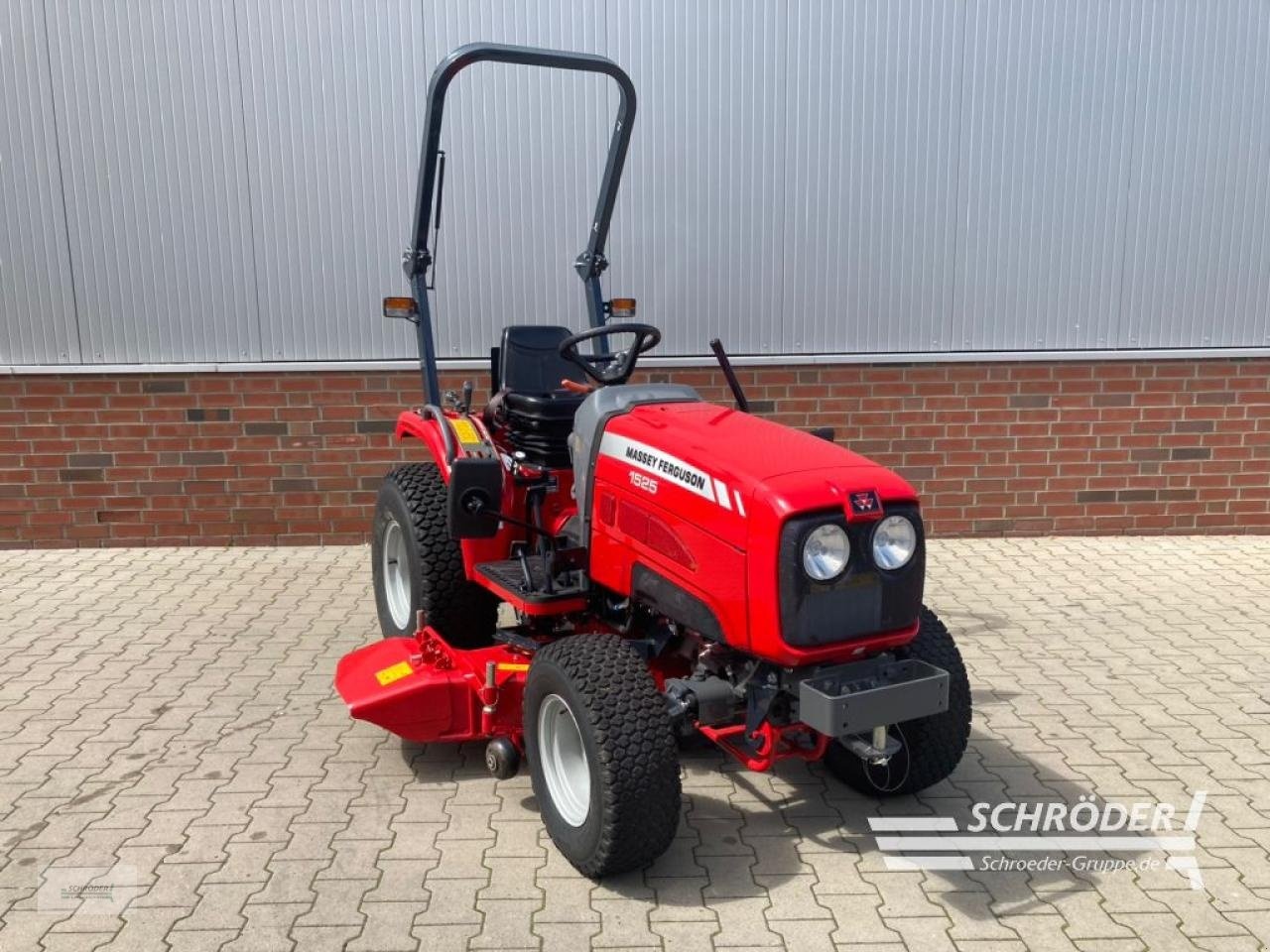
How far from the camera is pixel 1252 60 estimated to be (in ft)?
19.2

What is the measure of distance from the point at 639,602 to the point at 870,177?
3.87m

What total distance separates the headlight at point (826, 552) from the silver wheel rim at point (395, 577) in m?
2.20

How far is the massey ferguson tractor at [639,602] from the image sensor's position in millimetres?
2484

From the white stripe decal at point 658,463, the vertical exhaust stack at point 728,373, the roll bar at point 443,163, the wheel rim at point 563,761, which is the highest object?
the roll bar at point 443,163

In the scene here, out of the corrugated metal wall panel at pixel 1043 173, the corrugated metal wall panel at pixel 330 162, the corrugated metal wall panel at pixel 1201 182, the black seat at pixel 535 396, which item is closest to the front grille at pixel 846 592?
the black seat at pixel 535 396

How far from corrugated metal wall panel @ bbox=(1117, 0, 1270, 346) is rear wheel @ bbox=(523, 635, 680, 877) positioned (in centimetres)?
480

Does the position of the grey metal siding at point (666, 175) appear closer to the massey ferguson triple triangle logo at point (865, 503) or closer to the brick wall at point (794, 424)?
the brick wall at point (794, 424)

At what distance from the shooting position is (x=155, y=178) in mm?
5695

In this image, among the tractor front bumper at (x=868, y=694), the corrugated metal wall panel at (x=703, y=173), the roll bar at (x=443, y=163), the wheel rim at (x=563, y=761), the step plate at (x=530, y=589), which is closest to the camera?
the tractor front bumper at (x=868, y=694)

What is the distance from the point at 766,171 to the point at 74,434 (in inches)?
174

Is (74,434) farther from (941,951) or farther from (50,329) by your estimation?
(941,951)

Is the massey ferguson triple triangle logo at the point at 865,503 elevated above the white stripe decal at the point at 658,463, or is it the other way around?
the white stripe decal at the point at 658,463

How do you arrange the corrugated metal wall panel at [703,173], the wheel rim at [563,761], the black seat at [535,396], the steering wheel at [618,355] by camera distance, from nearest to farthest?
the wheel rim at [563,761]
the steering wheel at [618,355]
the black seat at [535,396]
the corrugated metal wall panel at [703,173]

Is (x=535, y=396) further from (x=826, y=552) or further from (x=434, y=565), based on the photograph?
(x=826, y=552)
